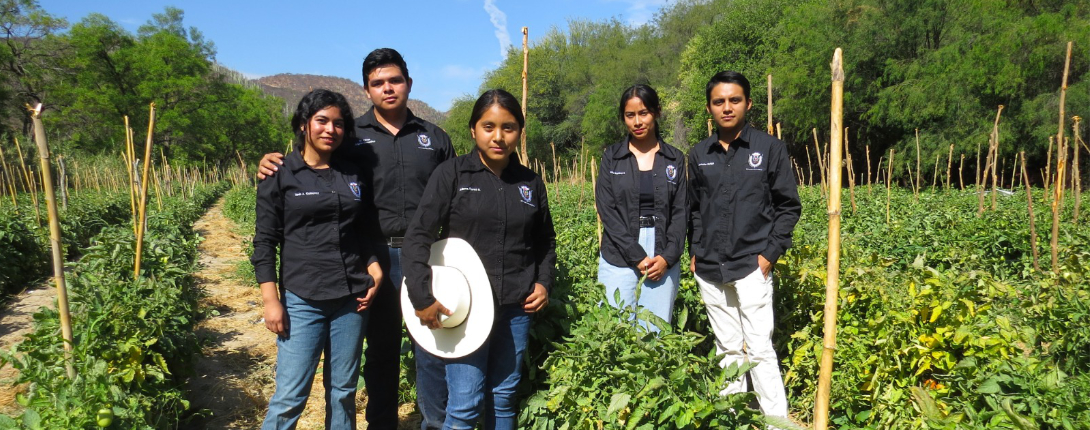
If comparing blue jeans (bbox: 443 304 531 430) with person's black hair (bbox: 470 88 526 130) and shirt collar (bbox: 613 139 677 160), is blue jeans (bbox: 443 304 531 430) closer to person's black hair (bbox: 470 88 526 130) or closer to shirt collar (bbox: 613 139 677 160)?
person's black hair (bbox: 470 88 526 130)

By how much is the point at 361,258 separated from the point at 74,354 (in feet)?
3.97

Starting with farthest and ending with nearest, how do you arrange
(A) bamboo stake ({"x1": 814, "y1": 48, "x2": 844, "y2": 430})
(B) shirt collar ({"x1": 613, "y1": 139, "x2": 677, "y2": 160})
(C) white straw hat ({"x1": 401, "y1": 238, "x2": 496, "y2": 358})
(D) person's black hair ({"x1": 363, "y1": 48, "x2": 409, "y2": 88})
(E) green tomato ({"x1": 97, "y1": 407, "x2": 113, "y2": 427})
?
(B) shirt collar ({"x1": 613, "y1": 139, "x2": 677, "y2": 160}) < (D) person's black hair ({"x1": 363, "y1": 48, "x2": 409, "y2": 88}) < (C) white straw hat ({"x1": 401, "y1": 238, "x2": 496, "y2": 358}) < (E) green tomato ({"x1": 97, "y1": 407, "x2": 113, "y2": 427}) < (A) bamboo stake ({"x1": 814, "y1": 48, "x2": 844, "y2": 430})

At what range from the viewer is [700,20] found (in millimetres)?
48688

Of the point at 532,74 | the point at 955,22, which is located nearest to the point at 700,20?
the point at 532,74

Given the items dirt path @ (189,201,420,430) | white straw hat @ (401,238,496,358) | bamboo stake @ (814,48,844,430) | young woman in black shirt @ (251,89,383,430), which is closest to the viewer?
bamboo stake @ (814,48,844,430)

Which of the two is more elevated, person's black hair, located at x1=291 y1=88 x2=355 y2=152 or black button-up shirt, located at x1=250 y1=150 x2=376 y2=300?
person's black hair, located at x1=291 y1=88 x2=355 y2=152

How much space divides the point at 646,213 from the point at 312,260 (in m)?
1.55

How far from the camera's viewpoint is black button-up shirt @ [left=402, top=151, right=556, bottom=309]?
7.86ft

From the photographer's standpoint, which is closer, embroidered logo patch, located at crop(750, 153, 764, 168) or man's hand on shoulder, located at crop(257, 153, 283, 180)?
man's hand on shoulder, located at crop(257, 153, 283, 180)

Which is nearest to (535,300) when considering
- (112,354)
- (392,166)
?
(392,166)

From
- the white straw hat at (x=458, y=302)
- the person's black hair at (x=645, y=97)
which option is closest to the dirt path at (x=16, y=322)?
the white straw hat at (x=458, y=302)

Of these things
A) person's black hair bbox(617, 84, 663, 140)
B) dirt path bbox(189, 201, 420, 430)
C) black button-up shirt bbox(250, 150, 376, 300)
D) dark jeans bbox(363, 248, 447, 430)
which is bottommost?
dirt path bbox(189, 201, 420, 430)

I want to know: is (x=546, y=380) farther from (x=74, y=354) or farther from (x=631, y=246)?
(x=74, y=354)

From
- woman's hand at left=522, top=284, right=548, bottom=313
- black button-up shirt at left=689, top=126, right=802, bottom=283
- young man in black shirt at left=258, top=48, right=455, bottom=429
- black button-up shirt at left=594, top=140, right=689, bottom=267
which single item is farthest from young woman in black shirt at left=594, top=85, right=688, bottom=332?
young man in black shirt at left=258, top=48, right=455, bottom=429
